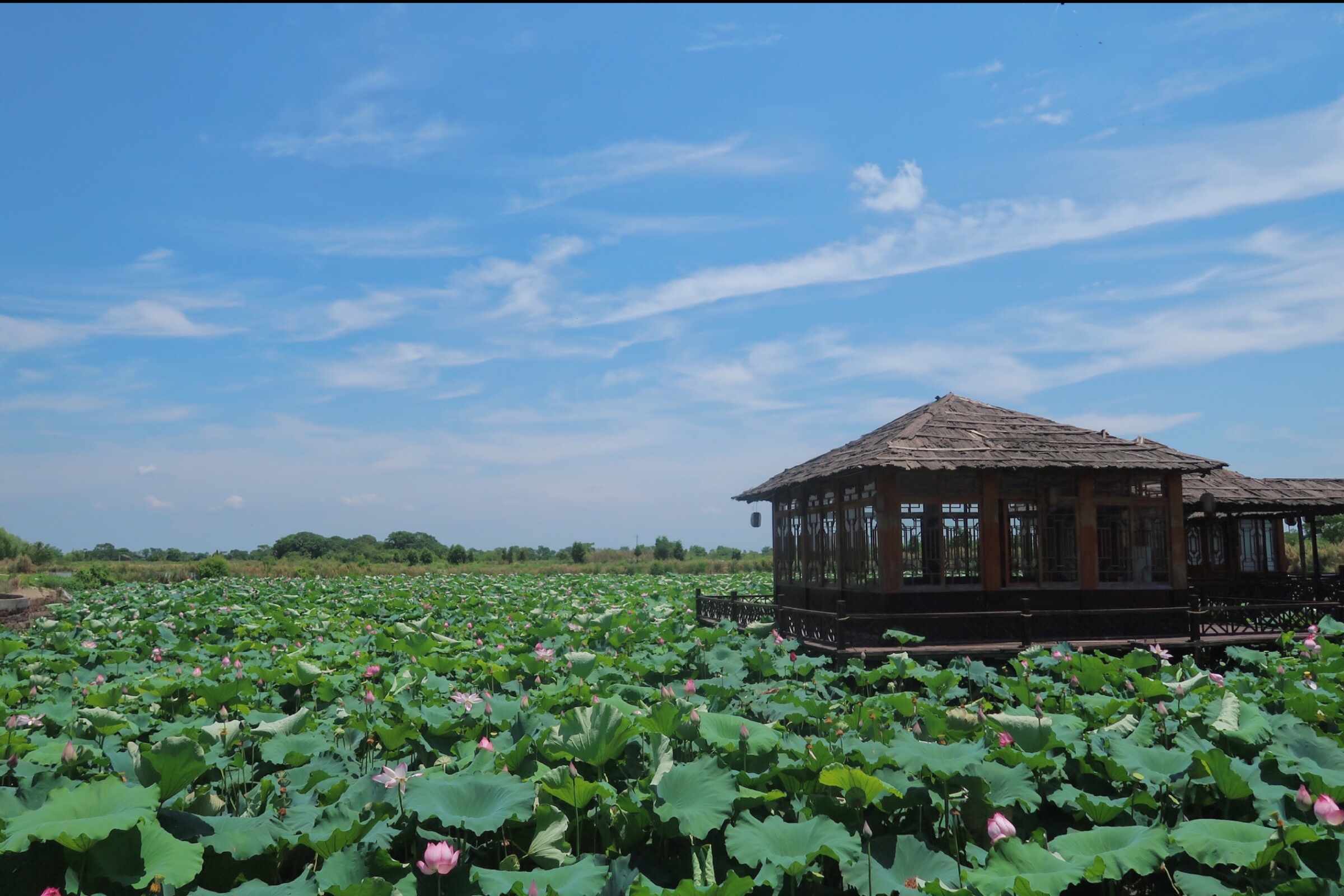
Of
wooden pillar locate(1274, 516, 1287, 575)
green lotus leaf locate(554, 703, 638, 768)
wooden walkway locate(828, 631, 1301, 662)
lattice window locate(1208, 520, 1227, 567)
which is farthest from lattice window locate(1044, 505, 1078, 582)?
wooden pillar locate(1274, 516, 1287, 575)

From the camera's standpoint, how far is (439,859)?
3.09 meters

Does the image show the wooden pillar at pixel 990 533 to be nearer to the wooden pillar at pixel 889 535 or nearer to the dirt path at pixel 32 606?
the wooden pillar at pixel 889 535

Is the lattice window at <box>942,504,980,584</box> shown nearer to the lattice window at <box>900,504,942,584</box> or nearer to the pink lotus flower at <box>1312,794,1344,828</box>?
the lattice window at <box>900,504,942,584</box>

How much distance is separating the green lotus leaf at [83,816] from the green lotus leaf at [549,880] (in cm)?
118

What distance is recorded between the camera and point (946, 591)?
11.6 meters

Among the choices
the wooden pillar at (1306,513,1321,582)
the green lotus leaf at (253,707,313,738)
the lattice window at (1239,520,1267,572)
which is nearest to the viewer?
the green lotus leaf at (253,707,313,738)

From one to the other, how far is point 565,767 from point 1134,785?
259cm

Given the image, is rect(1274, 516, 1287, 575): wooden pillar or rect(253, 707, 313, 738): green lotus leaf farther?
rect(1274, 516, 1287, 575): wooden pillar

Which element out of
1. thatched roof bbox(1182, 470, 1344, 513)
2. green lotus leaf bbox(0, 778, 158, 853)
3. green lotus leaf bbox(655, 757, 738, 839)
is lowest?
green lotus leaf bbox(655, 757, 738, 839)

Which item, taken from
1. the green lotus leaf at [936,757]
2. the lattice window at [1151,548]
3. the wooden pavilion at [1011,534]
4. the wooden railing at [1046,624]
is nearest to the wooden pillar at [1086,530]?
the wooden pavilion at [1011,534]

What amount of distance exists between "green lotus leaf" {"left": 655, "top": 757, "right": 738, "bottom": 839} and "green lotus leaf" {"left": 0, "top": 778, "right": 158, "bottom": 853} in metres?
1.83

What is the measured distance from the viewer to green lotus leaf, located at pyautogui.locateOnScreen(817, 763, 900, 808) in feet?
11.7

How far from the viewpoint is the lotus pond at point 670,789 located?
3.25 m

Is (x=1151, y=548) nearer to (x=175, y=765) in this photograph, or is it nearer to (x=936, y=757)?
(x=936, y=757)
